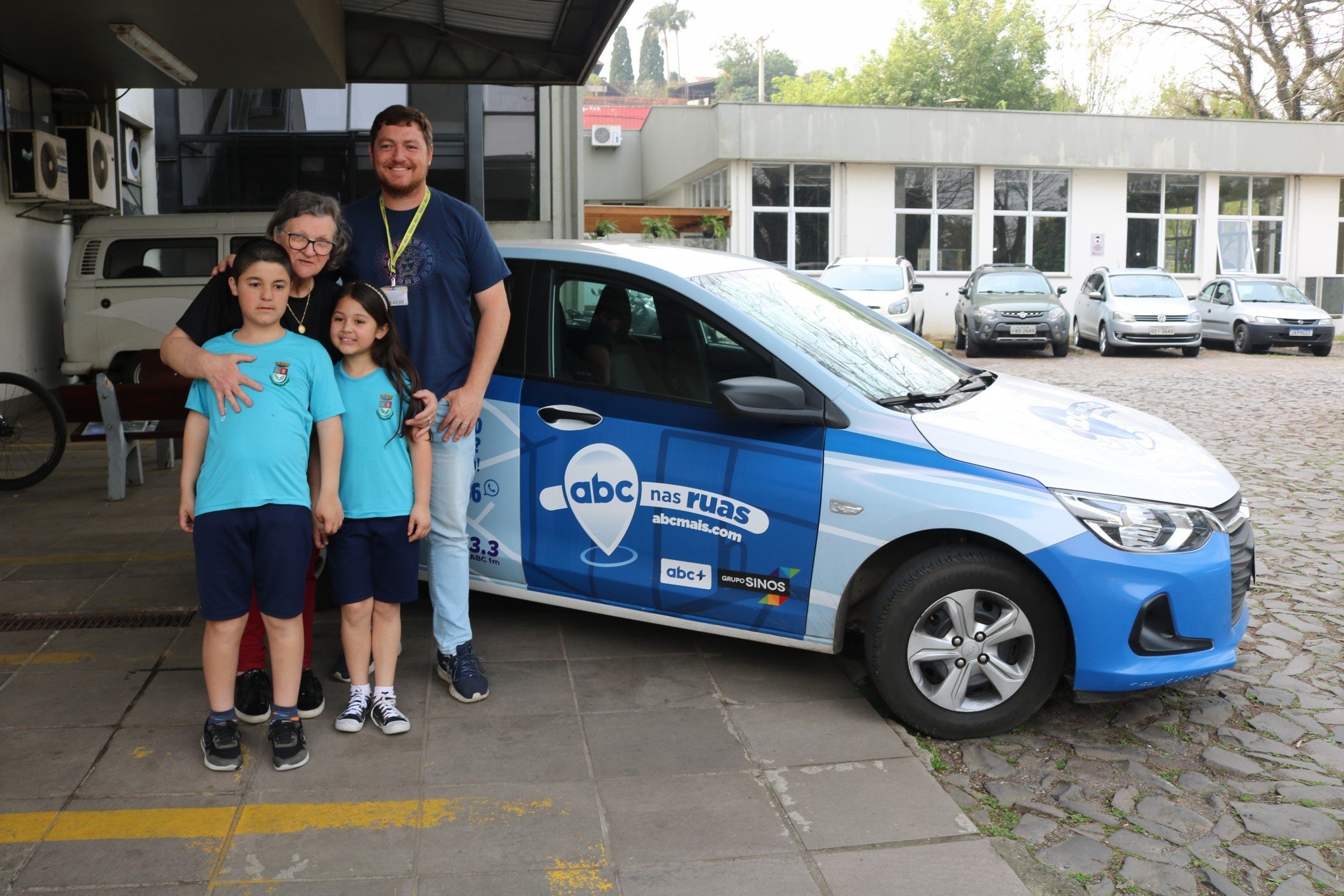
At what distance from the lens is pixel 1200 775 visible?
3.78 m

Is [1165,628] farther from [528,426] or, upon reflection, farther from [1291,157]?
[1291,157]

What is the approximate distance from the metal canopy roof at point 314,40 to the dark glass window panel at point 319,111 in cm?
429

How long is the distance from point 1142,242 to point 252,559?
3137cm

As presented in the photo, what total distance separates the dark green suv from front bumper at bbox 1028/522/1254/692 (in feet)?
61.5

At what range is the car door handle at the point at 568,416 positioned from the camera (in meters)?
4.42

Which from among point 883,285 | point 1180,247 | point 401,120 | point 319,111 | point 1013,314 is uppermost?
point 319,111

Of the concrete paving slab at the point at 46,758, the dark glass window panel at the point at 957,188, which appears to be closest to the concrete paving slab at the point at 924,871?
the concrete paving slab at the point at 46,758

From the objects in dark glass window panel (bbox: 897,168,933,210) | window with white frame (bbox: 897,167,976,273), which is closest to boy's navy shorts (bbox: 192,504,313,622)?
window with white frame (bbox: 897,167,976,273)

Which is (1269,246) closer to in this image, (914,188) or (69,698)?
(914,188)

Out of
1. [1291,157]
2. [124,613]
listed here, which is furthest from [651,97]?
[124,613]

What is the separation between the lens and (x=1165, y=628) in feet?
12.6

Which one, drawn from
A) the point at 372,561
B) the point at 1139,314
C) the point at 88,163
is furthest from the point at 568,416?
the point at 1139,314

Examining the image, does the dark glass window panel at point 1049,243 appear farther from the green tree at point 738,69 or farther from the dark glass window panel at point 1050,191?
the green tree at point 738,69

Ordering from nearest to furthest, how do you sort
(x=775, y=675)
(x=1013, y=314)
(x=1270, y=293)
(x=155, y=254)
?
(x=775, y=675)
(x=155, y=254)
(x=1013, y=314)
(x=1270, y=293)
